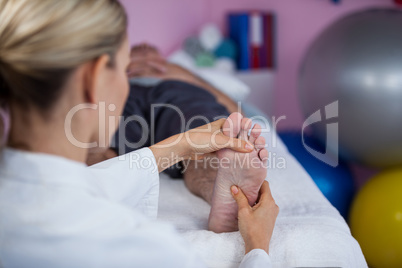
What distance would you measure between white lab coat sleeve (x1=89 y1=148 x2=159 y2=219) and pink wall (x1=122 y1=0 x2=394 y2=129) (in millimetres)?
1558

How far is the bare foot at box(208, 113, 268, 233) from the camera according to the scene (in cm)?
96

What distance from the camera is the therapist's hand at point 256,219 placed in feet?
2.94

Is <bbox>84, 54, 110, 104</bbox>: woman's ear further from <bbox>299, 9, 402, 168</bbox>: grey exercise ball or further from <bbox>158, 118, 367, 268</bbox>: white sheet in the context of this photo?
<bbox>299, 9, 402, 168</bbox>: grey exercise ball

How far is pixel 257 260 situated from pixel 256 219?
0.48 feet

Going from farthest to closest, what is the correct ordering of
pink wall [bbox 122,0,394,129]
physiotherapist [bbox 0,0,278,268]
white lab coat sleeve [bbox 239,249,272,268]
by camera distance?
pink wall [bbox 122,0,394,129], white lab coat sleeve [bbox 239,249,272,268], physiotherapist [bbox 0,0,278,268]

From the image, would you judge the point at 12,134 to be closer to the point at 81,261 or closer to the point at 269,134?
the point at 81,261

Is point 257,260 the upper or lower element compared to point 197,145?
lower

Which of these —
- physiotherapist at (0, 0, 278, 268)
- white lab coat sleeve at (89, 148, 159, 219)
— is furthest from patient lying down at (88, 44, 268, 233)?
physiotherapist at (0, 0, 278, 268)

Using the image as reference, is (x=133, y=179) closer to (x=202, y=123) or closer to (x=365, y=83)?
(x=202, y=123)

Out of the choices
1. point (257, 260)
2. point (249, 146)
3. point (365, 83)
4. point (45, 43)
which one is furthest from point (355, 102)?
point (45, 43)

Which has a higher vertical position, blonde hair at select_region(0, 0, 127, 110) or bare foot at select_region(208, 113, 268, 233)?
blonde hair at select_region(0, 0, 127, 110)

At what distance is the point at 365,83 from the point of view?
152 cm

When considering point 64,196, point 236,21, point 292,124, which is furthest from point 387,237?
point 236,21

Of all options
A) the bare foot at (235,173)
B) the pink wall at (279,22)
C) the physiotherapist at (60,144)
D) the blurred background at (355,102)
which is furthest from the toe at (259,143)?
the pink wall at (279,22)
